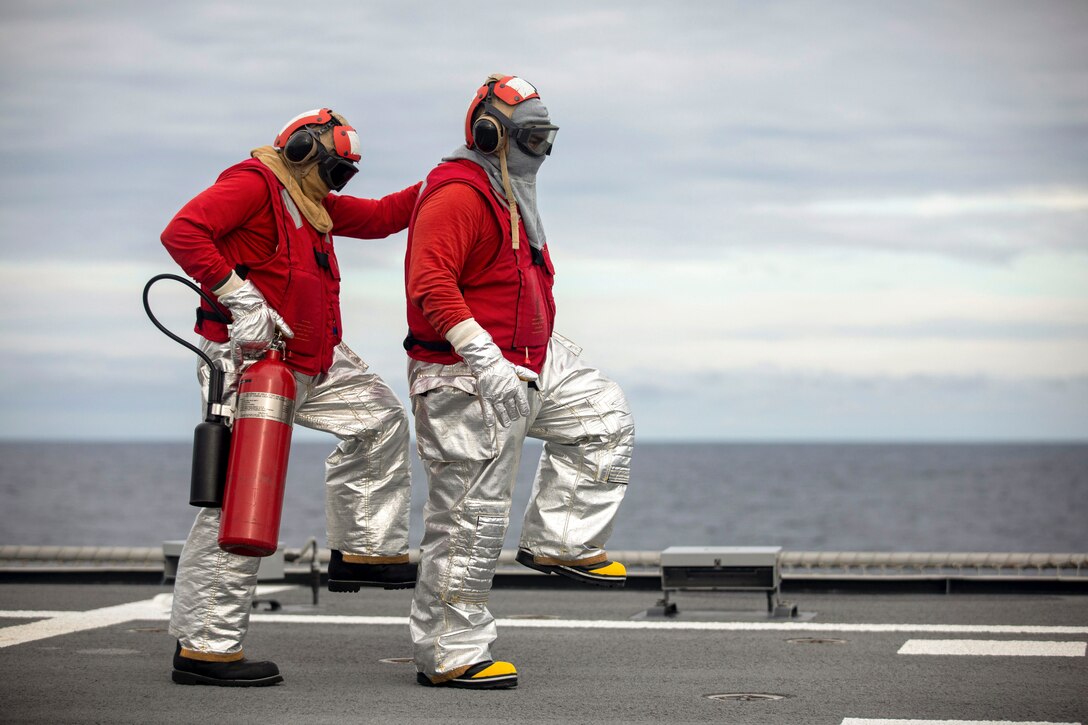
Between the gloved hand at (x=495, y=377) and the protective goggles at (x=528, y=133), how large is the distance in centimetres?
76

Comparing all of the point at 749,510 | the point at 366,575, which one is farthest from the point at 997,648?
the point at 749,510

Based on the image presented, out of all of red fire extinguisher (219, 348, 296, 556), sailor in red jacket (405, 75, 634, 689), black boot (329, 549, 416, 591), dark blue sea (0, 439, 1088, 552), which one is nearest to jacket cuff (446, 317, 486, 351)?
sailor in red jacket (405, 75, 634, 689)

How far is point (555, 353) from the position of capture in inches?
220

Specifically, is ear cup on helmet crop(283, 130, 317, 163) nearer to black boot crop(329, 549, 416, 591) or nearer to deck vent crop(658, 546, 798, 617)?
black boot crop(329, 549, 416, 591)

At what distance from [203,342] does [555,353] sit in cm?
129

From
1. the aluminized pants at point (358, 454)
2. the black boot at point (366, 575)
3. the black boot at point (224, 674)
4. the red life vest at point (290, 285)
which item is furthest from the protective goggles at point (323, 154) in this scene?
the black boot at point (224, 674)

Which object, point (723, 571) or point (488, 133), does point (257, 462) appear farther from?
point (723, 571)

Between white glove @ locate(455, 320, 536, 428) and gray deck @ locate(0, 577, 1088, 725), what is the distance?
3.17 feet

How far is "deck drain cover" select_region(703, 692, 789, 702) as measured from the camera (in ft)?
16.1

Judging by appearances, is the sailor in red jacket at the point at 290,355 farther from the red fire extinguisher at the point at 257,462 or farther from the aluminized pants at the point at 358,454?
the red fire extinguisher at the point at 257,462

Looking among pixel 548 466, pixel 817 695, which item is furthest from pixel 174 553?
pixel 817 695

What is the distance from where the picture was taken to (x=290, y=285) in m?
5.38

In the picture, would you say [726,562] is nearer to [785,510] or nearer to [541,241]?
[541,241]

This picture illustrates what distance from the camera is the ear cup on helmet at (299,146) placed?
5.43 metres
